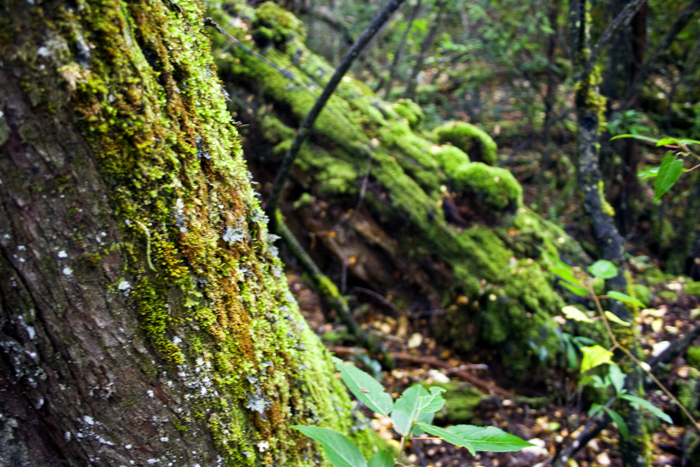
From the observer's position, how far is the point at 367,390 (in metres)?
1.25

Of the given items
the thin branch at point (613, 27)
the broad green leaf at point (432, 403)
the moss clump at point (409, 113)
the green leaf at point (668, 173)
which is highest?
the thin branch at point (613, 27)

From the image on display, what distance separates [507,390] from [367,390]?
2.86 meters

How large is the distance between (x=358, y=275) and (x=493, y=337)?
156 cm

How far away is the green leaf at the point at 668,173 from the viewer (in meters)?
1.33

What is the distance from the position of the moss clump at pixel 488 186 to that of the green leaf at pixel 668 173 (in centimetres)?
276

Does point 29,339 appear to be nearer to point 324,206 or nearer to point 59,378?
point 59,378

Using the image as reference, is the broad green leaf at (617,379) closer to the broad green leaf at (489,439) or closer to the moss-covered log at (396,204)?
the broad green leaf at (489,439)

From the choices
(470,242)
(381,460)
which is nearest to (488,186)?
(470,242)

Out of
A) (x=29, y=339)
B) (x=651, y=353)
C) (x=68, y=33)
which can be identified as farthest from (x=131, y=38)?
(x=651, y=353)

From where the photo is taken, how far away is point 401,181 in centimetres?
420

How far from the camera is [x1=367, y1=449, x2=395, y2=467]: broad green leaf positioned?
40.7 inches

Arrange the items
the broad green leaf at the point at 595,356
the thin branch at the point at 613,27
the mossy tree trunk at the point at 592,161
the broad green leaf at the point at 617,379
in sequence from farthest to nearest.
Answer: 1. the mossy tree trunk at the point at 592,161
2. the thin branch at the point at 613,27
3. the broad green leaf at the point at 617,379
4. the broad green leaf at the point at 595,356

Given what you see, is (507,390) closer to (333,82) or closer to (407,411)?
(407,411)

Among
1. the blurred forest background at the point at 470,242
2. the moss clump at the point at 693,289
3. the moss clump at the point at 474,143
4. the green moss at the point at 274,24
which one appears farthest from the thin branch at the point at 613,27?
the green moss at the point at 274,24
